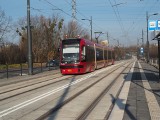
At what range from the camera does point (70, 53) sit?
30.7 meters

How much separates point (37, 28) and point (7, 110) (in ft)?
210

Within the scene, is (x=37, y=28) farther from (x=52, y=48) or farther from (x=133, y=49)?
(x=133, y=49)

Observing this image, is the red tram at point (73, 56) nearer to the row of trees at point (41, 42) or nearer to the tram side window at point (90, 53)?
the tram side window at point (90, 53)

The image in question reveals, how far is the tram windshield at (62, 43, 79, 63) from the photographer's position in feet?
99.8

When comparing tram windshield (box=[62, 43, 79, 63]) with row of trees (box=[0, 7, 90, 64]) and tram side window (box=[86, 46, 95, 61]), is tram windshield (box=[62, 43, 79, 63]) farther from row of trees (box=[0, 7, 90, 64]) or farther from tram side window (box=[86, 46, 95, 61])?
row of trees (box=[0, 7, 90, 64])

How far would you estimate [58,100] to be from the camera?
13625 millimetres

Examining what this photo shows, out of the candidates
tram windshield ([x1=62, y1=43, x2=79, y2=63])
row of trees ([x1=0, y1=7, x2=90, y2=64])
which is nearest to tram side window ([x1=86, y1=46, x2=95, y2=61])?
tram windshield ([x1=62, y1=43, x2=79, y2=63])

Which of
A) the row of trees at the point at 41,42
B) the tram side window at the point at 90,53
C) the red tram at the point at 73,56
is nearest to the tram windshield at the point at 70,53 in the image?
the red tram at the point at 73,56

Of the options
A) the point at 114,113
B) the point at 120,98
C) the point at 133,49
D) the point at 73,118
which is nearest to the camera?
the point at 73,118

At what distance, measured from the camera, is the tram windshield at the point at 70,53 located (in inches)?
1198

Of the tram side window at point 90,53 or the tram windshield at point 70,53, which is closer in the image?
the tram windshield at point 70,53

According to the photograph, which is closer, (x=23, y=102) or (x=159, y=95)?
(x=23, y=102)

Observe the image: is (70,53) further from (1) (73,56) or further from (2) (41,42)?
(2) (41,42)

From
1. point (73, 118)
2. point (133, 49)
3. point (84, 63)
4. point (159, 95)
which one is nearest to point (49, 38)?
point (84, 63)
